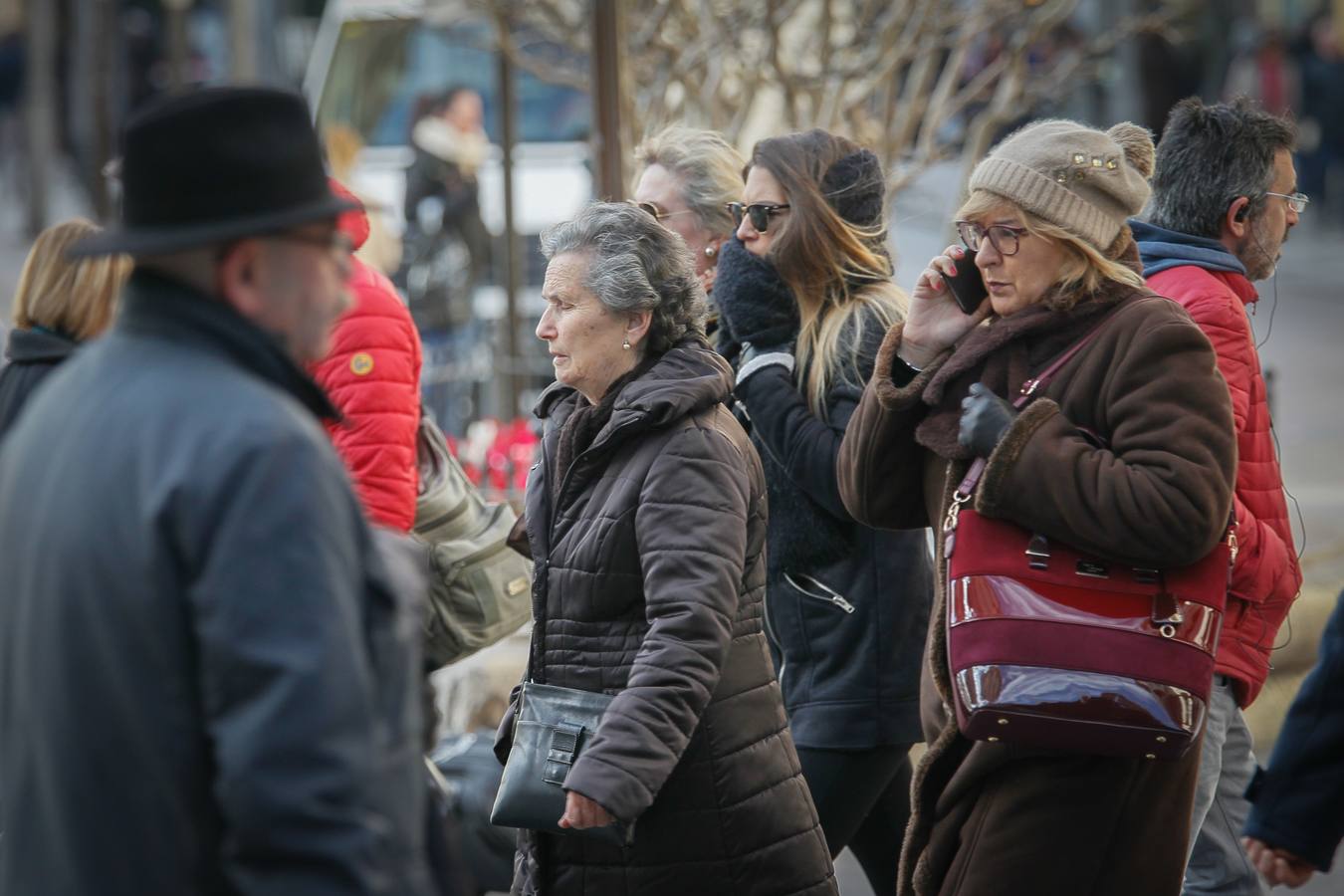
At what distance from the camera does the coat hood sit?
160 inches

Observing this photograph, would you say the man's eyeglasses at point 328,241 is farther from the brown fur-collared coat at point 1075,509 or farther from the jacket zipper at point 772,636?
the jacket zipper at point 772,636

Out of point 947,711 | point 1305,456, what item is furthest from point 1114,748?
point 1305,456

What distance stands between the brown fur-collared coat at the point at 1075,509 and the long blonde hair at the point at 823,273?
2.34 ft

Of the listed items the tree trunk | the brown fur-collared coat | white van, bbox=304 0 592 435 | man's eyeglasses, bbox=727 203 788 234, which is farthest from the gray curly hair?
the tree trunk

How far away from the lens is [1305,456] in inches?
440

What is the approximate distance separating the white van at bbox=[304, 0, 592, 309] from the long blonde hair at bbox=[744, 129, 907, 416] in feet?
30.3

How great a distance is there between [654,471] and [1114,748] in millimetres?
959

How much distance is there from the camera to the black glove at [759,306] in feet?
14.8

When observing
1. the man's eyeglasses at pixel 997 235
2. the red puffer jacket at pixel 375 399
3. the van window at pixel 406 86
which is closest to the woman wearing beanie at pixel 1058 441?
the man's eyeglasses at pixel 997 235

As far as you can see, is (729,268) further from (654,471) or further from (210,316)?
(210,316)

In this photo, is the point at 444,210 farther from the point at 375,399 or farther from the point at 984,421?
the point at 984,421

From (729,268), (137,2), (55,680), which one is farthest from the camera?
(137,2)

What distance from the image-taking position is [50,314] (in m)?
4.13

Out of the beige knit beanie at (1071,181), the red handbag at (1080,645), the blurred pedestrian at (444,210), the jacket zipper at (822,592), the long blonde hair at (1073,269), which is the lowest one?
the blurred pedestrian at (444,210)
